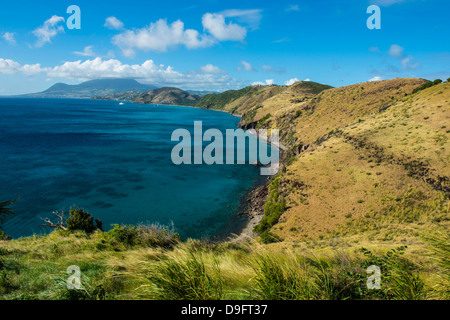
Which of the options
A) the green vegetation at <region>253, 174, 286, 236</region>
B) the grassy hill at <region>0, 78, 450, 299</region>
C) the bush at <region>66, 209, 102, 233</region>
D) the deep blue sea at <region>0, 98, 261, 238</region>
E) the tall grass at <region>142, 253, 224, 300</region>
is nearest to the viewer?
the tall grass at <region>142, 253, 224, 300</region>

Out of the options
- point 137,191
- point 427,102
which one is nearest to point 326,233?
point 137,191

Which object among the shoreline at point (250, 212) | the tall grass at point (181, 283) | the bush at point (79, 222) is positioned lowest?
the shoreline at point (250, 212)

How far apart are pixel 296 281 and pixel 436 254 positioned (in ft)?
7.80

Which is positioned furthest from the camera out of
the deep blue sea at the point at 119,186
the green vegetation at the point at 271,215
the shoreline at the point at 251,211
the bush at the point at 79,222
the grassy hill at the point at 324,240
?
the deep blue sea at the point at 119,186

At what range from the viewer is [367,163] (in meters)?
36.2

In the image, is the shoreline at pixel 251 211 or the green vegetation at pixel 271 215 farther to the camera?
the shoreline at pixel 251 211

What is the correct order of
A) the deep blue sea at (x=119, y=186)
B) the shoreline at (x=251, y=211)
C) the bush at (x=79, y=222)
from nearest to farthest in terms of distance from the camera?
the bush at (x=79, y=222)
the shoreline at (x=251, y=211)
the deep blue sea at (x=119, y=186)

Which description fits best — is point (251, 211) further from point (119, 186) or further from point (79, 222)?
point (119, 186)

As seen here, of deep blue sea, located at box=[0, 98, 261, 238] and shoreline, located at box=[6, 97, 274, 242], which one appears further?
deep blue sea, located at box=[0, 98, 261, 238]

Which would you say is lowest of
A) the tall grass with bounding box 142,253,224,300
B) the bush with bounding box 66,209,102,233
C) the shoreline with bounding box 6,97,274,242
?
the shoreline with bounding box 6,97,274,242

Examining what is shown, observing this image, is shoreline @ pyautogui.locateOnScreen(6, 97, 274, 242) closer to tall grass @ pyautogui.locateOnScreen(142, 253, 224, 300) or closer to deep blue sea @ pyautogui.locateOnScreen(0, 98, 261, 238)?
deep blue sea @ pyautogui.locateOnScreen(0, 98, 261, 238)

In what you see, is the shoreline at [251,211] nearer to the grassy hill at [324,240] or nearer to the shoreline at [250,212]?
the shoreline at [250,212]

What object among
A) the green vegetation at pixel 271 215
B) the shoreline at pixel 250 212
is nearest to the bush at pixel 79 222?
the shoreline at pixel 250 212

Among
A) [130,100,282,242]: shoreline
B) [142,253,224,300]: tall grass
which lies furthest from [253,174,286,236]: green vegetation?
[142,253,224,300]: tall grass
